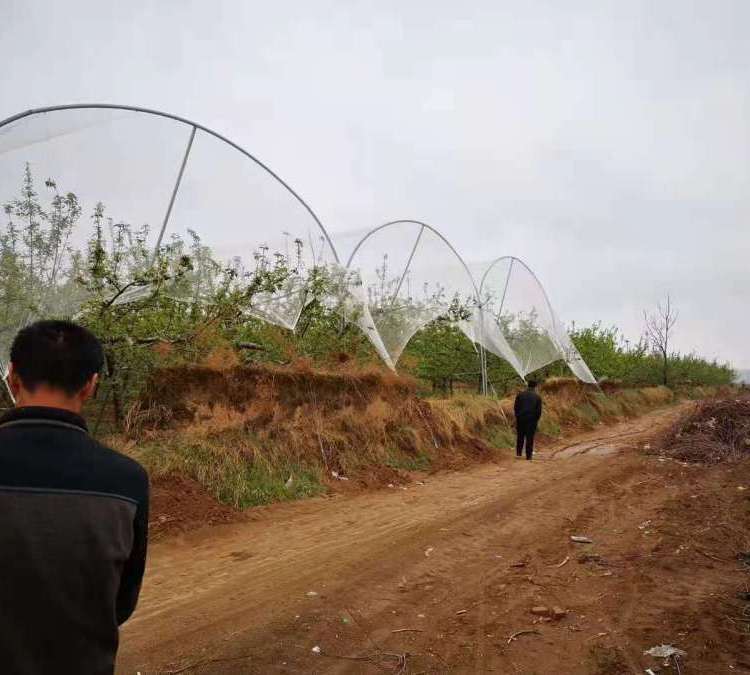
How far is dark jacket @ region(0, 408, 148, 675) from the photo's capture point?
144 centimetres

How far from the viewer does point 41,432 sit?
60.2 inches

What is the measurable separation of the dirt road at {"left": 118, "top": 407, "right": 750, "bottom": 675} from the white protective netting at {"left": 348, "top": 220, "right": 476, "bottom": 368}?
17.5 ft

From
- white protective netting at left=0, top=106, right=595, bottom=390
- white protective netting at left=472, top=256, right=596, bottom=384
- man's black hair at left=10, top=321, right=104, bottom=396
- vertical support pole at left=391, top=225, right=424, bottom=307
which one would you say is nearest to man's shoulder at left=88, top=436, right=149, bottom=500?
man's black hair at left=10, top=321, right=104, bottom=396

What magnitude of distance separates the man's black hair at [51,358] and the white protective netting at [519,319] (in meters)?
16.0

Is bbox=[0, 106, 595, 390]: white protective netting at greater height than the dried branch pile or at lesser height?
greater

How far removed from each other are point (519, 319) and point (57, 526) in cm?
1926

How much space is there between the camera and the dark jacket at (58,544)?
1441mm

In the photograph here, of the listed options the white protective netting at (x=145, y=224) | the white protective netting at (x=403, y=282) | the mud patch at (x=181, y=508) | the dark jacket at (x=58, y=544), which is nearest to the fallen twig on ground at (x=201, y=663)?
the dark jacket at (x=58, y=544)

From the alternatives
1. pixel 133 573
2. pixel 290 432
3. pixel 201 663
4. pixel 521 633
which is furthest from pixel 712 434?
pixel 133 573

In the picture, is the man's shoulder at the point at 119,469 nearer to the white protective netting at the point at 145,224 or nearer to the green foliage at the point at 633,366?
the white protective netting at the point at 145,224

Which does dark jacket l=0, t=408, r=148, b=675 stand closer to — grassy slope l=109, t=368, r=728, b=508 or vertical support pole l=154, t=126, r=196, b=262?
grassy slope l=109, t=368, r=728, b=508

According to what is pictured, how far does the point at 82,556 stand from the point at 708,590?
14.7ft

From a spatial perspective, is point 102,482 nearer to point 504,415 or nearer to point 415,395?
point 415,395

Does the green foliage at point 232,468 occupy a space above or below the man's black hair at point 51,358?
below
